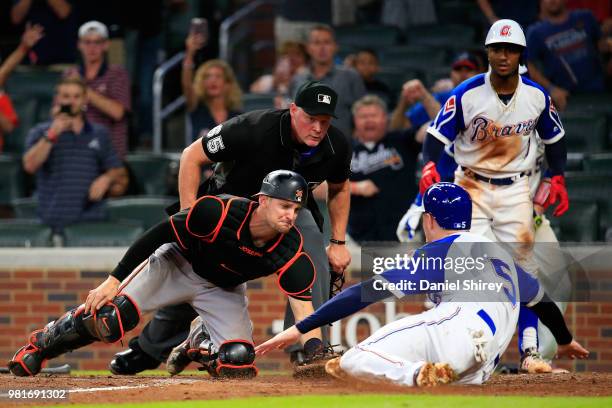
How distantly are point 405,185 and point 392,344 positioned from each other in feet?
12.8

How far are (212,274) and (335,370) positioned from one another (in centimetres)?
113

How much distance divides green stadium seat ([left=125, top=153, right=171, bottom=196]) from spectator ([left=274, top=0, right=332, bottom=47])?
3.08 metres

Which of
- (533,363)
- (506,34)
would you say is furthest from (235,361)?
(506,34)

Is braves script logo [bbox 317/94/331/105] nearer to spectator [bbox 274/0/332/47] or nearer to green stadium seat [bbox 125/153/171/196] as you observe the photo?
green stadium seat [bbox 125/153/171/196]

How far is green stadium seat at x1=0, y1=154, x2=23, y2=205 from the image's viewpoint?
1137 cm

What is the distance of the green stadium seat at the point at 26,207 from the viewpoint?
11.0 metres

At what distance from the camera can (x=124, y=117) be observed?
11.4m

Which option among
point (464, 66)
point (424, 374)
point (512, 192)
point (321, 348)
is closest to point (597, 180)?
point (464, 66)

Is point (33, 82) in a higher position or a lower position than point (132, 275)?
higher

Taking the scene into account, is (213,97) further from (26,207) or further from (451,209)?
(451,209)

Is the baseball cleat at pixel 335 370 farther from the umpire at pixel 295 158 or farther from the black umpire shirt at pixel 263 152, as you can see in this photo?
the black umpire shirt at pixel 263 152

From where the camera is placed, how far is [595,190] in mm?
9984

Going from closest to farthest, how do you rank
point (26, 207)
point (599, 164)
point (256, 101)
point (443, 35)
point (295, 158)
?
1. point (295, 158)
2. point (599, 164)
3. point (26, 207)
4. point (256, 101)
5. point (443, 35)

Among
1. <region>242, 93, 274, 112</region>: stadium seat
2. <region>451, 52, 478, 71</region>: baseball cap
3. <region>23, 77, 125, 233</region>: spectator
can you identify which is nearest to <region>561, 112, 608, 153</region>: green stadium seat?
<region>451, 52, 478, 71</region>: baseball cap
